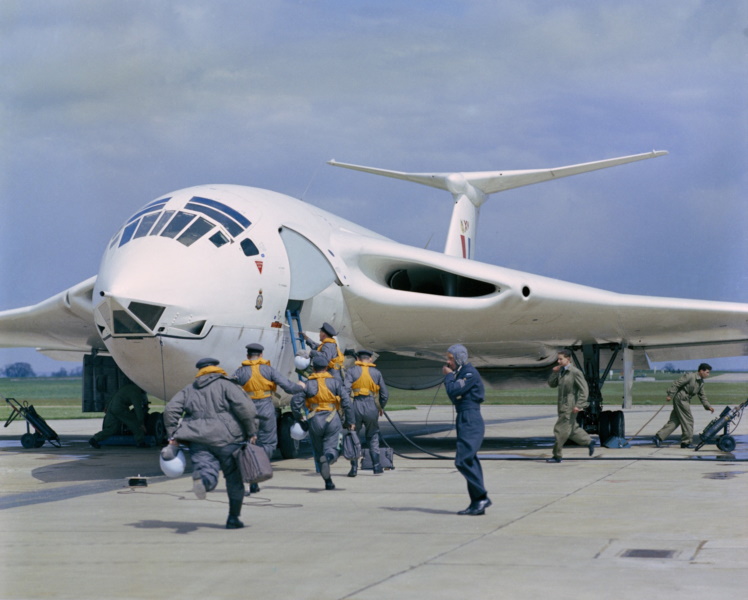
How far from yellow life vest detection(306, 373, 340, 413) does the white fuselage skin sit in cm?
152

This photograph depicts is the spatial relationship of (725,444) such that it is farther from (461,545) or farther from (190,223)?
(461,545)

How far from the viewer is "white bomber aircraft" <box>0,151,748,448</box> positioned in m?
12.5

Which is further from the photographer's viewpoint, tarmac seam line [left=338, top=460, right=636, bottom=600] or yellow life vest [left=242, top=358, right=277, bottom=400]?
yellow life vest [left=242, top=358, right=277, bottom=400]

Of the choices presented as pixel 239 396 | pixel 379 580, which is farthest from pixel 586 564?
pixel 239 396

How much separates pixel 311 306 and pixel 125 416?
6.61 m

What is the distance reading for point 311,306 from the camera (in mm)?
14805

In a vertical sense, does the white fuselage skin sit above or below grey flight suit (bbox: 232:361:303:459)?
above

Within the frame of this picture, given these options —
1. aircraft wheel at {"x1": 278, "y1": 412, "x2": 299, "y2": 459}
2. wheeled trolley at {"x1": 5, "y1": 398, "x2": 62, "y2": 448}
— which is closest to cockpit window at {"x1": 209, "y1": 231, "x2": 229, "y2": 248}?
aircraft wheel at {"x1": 278, "y1": 412, "x2": 299, "y2": 459}

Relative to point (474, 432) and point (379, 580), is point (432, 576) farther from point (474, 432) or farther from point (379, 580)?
point (474, 432)

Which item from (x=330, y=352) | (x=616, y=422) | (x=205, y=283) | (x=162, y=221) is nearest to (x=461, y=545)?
(x=330, y=352)

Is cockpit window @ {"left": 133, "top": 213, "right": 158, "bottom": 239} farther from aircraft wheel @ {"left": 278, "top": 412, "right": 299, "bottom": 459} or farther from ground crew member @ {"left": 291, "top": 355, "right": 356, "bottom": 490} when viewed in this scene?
aircraft wheel @ {"left": 278, "top": 412, "right": 299, "bottom": 459}

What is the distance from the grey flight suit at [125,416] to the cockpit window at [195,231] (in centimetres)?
689

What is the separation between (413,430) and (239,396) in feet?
61.5

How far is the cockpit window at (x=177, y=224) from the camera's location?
519 inches
